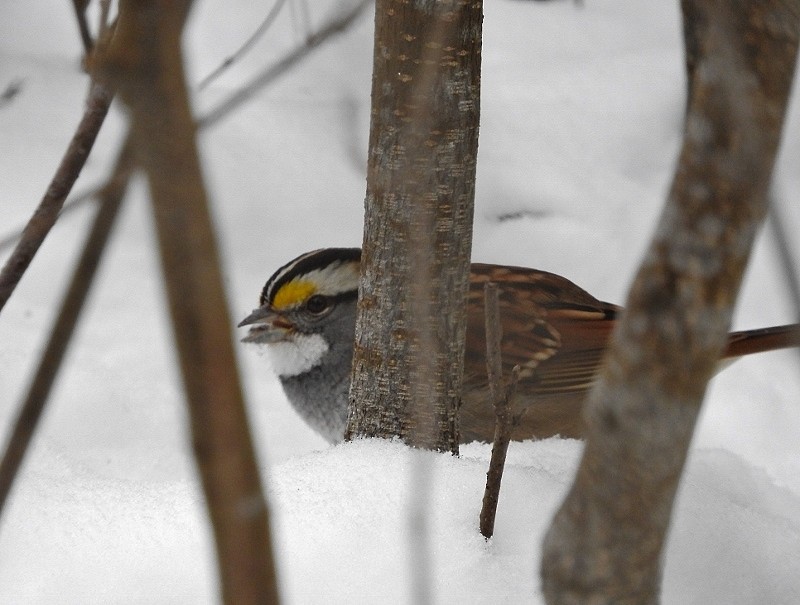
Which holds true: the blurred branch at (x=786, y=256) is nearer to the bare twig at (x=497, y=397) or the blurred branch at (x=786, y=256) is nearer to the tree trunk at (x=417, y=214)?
the bare twig at (x=497, y=397)

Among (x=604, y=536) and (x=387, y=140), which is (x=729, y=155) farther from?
(x=387, y=140)

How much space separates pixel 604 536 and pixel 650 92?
5110 mm

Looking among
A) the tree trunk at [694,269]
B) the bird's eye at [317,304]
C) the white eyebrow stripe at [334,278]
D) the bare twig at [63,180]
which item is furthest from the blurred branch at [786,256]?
the bird's eye at [317,304]

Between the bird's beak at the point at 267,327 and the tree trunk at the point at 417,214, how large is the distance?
1523 mm

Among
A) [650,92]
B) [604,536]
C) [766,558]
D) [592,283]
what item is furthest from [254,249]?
[604,536]

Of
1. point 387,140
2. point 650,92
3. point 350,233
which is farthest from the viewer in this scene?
point 650,92

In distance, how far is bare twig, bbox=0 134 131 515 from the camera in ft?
3.25

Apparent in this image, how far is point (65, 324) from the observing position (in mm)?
1000

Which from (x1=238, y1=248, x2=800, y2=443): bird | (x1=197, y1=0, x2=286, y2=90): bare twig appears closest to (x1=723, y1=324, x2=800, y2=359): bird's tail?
(x1=238, y1=248, x2=800, y2=443): bird

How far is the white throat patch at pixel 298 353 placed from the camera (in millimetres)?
3996

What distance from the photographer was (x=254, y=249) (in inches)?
201

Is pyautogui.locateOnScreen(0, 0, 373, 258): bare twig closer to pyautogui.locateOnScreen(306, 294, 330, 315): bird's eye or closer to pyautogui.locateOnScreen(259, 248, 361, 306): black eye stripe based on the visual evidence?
pyautogui.locateOnScreen(259, 248, 361, 306): black eye stripe

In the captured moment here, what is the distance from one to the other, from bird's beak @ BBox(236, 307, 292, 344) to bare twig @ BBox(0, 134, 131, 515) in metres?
2.85

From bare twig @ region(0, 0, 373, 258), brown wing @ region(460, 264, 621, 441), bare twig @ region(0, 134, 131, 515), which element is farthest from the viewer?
brown wing @ region(460, 264, 621, 441)
